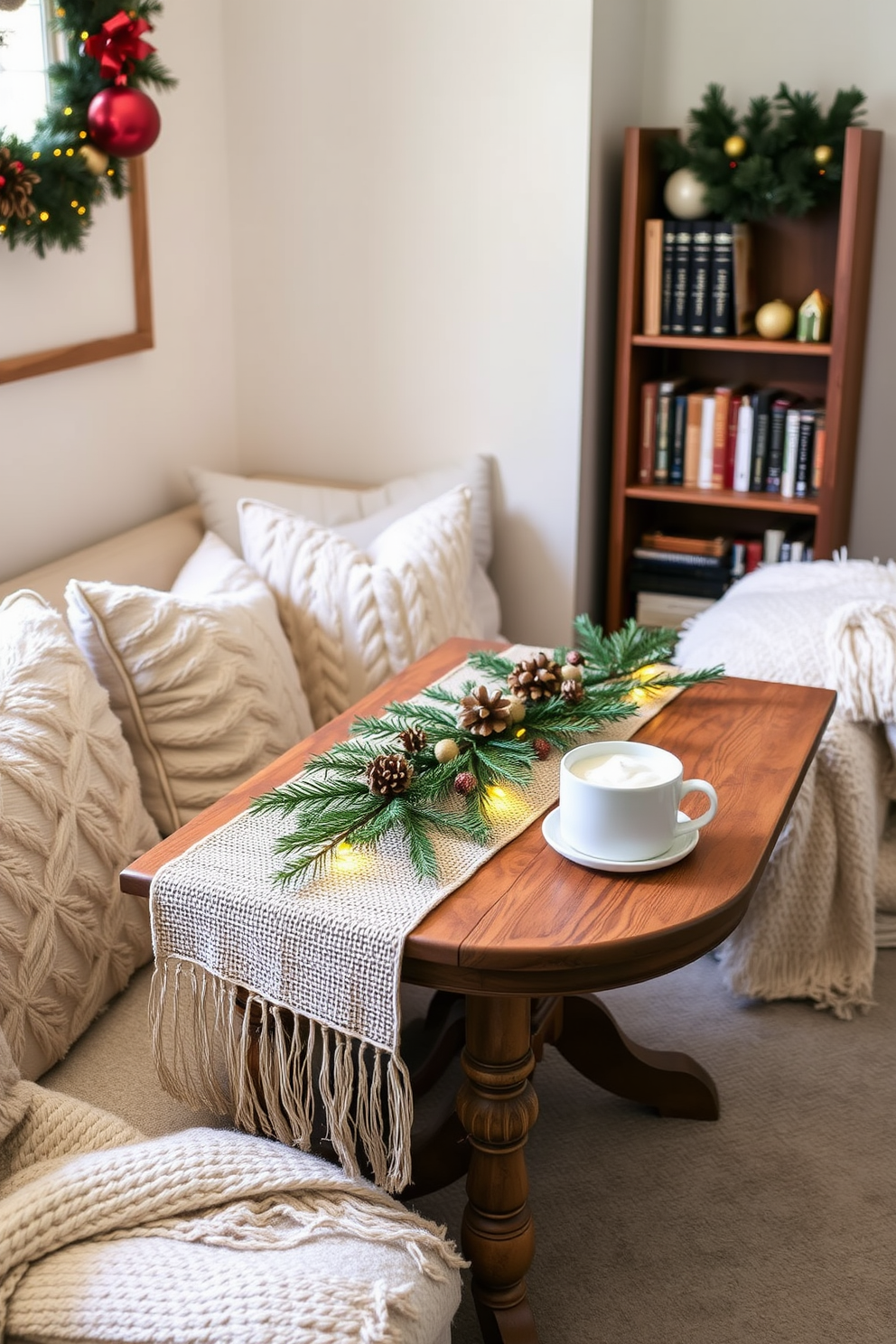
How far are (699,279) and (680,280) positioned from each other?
1.6 inches

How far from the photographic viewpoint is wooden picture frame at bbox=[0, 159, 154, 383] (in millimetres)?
2227

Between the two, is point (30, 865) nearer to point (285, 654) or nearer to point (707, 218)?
point (285, 654)

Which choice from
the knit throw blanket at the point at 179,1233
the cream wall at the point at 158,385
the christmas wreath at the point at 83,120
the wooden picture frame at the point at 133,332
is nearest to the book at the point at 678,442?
the cream wall at the point at 158,385

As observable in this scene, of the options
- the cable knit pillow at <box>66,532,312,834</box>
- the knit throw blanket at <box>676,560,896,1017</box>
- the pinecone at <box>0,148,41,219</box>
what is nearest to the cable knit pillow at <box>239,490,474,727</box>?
the cable knit pillow at <box>66,532,312,834</box>

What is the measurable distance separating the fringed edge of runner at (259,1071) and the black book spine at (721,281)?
192 cm

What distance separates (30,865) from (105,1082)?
0.89ft

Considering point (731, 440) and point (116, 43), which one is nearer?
point (116, 43)

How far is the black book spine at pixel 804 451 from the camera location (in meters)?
2.77

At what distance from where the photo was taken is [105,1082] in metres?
1.51

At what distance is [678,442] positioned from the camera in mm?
2904

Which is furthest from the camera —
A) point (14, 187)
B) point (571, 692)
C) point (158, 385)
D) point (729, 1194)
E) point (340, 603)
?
point (158, 385)

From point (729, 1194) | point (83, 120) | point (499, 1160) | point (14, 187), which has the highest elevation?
point (83, 120)

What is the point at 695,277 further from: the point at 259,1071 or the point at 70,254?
the point at 259,1071

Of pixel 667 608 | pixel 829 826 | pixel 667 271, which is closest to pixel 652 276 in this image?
pixel 667 271
